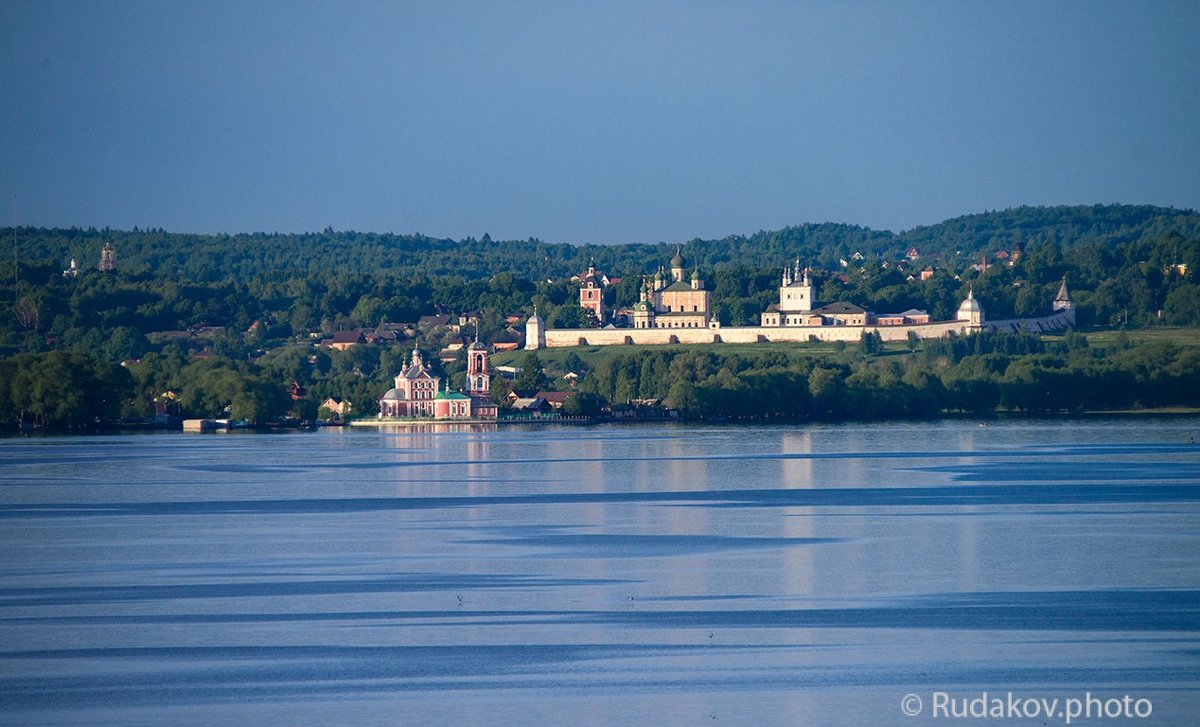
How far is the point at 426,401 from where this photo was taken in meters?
93.4

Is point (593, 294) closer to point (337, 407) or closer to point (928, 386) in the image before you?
point (337, 407)

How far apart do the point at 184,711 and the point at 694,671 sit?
466 cm

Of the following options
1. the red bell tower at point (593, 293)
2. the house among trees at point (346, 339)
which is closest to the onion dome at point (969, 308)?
the red bell tower at point (593, 293)

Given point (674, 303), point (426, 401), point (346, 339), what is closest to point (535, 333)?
point (674, 303)

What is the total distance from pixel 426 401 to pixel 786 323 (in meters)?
32.8

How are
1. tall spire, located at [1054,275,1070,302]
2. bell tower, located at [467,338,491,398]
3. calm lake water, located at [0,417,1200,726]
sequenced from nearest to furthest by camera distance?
calm lake water, located at [0,417,1200,726]
bell tower, located at [467,338,491,398]
tall spire, located at [1054,275,1070,302]

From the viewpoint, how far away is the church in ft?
400

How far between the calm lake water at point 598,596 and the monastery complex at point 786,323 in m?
71.2

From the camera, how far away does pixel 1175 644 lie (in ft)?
59.3

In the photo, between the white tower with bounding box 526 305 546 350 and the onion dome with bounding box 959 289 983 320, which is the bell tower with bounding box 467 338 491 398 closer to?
the white tower with bounding box 526 305 546 350

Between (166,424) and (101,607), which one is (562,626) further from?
(166,424)

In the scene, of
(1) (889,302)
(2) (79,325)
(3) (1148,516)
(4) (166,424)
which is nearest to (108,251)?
(2) (79,325)

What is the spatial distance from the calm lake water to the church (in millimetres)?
79337

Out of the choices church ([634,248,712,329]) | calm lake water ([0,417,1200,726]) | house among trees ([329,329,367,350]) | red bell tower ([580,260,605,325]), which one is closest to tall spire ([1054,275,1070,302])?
church ([634,248,712,329])
